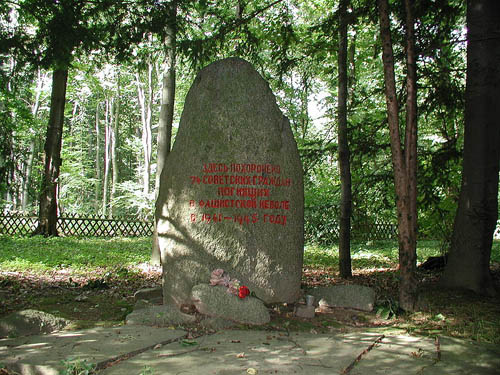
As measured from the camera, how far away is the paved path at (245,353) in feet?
10.4

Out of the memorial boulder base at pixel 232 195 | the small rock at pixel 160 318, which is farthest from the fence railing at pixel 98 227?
the small rock at pixel 160 318

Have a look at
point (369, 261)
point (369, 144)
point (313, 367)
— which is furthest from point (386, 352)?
point (369, 261)

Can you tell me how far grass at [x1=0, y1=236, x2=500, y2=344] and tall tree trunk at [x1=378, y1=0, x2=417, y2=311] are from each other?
1.23ft

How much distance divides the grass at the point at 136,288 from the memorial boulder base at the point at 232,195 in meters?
0.72

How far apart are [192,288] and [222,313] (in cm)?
57

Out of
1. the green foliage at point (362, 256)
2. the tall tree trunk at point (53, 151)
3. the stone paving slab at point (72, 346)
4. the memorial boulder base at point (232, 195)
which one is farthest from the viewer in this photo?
the tall tree trunk at point (53, 151)

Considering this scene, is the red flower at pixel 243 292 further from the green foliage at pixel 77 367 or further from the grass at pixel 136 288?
the green foliage at pixel 77 367

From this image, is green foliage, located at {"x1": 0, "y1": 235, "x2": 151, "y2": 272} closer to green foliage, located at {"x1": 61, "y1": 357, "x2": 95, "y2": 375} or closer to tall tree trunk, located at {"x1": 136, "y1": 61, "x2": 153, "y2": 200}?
green foliage, located at {"x1": 61, "y1": 357, "x2": 95, "y2": 375}

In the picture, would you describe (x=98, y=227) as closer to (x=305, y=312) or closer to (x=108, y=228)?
(x=108, y=228)

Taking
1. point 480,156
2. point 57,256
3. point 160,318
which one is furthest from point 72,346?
point 57,256

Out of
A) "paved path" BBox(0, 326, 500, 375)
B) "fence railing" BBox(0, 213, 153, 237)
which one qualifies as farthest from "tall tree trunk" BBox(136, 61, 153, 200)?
"paved path" BBox(0, 326, 500, 375)

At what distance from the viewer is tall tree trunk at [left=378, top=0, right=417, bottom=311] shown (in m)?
5.00

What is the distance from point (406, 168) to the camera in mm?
5062

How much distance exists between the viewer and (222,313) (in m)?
4.77
